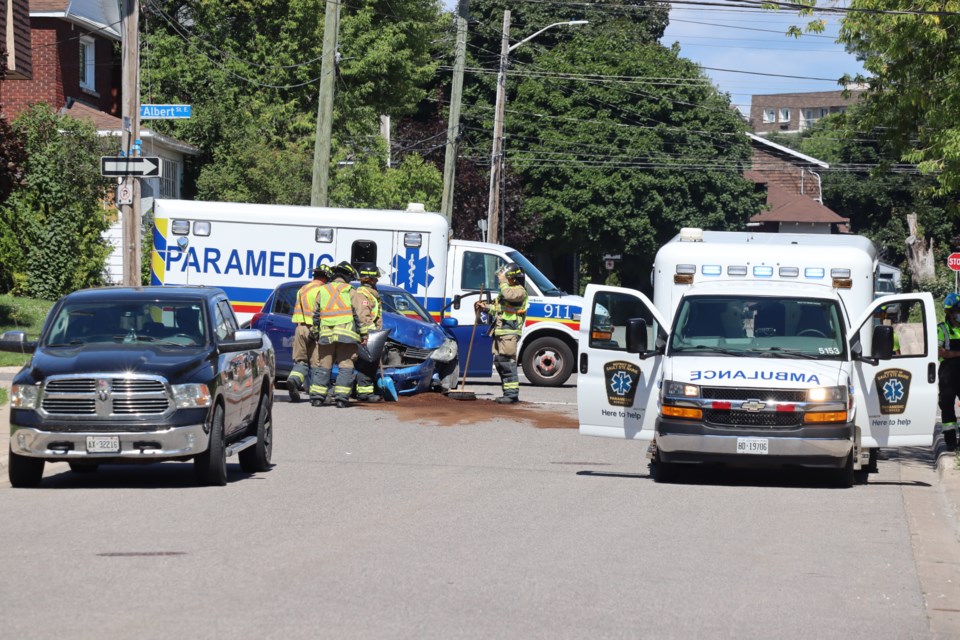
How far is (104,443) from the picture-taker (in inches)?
469

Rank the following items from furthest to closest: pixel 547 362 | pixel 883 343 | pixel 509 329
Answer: pixel 547 362 → pixel 509 329 → pixel 883 343

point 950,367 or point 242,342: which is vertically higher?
point 242,342

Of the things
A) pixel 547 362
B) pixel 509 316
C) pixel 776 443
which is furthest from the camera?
pixel 547 362

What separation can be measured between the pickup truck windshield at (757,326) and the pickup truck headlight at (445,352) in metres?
7.09

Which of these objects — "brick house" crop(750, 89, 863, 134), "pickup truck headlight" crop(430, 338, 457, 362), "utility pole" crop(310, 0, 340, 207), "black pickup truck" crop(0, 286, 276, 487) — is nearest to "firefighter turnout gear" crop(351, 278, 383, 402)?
"pickup truck headlight" crop(430, 338, 457, 362)

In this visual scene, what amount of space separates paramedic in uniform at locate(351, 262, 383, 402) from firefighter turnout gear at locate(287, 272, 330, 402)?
507 mm

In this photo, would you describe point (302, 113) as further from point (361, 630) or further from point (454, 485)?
point (361, 630)

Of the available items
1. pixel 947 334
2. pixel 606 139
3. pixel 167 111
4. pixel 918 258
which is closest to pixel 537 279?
pixel 167 111

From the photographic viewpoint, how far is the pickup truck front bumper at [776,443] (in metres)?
12.8

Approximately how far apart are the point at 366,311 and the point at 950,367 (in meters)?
7.35

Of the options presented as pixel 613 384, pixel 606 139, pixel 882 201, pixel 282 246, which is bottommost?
pixel 613 384

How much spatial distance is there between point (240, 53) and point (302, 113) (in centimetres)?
253

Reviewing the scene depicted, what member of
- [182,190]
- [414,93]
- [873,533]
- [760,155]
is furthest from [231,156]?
[760,155]

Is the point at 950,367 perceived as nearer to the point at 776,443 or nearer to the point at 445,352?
the point at 776,443
